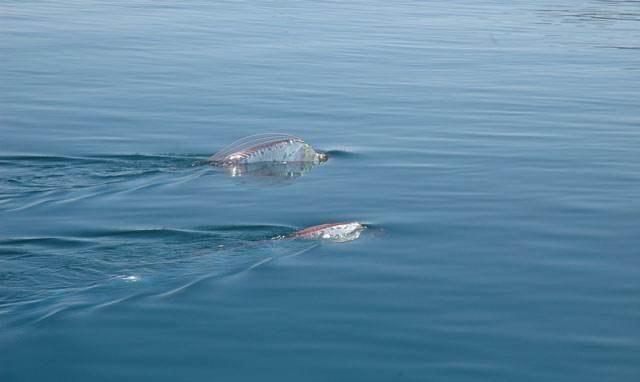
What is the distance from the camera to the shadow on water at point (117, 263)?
30.8 ft

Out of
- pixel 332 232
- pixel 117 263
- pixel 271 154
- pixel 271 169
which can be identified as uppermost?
pixel 271 154

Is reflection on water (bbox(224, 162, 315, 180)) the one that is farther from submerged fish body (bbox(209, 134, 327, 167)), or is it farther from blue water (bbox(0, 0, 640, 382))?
blue water (bbox(0, 0, 640, 382))

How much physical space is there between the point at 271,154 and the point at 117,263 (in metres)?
4.72

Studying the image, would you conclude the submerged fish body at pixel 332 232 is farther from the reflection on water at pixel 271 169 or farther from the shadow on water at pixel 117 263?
the reflection on water at pixel 271 169

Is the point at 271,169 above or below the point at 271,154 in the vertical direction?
below

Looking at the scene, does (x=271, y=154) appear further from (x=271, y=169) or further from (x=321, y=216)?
(x=321, y=216)

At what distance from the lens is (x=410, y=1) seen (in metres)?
35.6

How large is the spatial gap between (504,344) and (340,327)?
124 centimetres

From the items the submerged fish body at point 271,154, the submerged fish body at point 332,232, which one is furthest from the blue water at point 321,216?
the submerged fish body at point 271,154

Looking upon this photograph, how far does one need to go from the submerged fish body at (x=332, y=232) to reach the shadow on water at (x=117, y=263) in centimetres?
16

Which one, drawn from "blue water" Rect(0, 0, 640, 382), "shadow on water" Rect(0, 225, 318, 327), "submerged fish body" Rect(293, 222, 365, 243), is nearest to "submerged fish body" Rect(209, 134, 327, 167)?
"blue water" Rect(0, 0, 640, 382)

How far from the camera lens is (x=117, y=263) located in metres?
10.3

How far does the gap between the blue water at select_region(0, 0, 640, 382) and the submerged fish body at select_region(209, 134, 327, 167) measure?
303 mm

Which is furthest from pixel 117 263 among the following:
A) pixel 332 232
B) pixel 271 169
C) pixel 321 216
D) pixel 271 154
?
pixel 271 154
